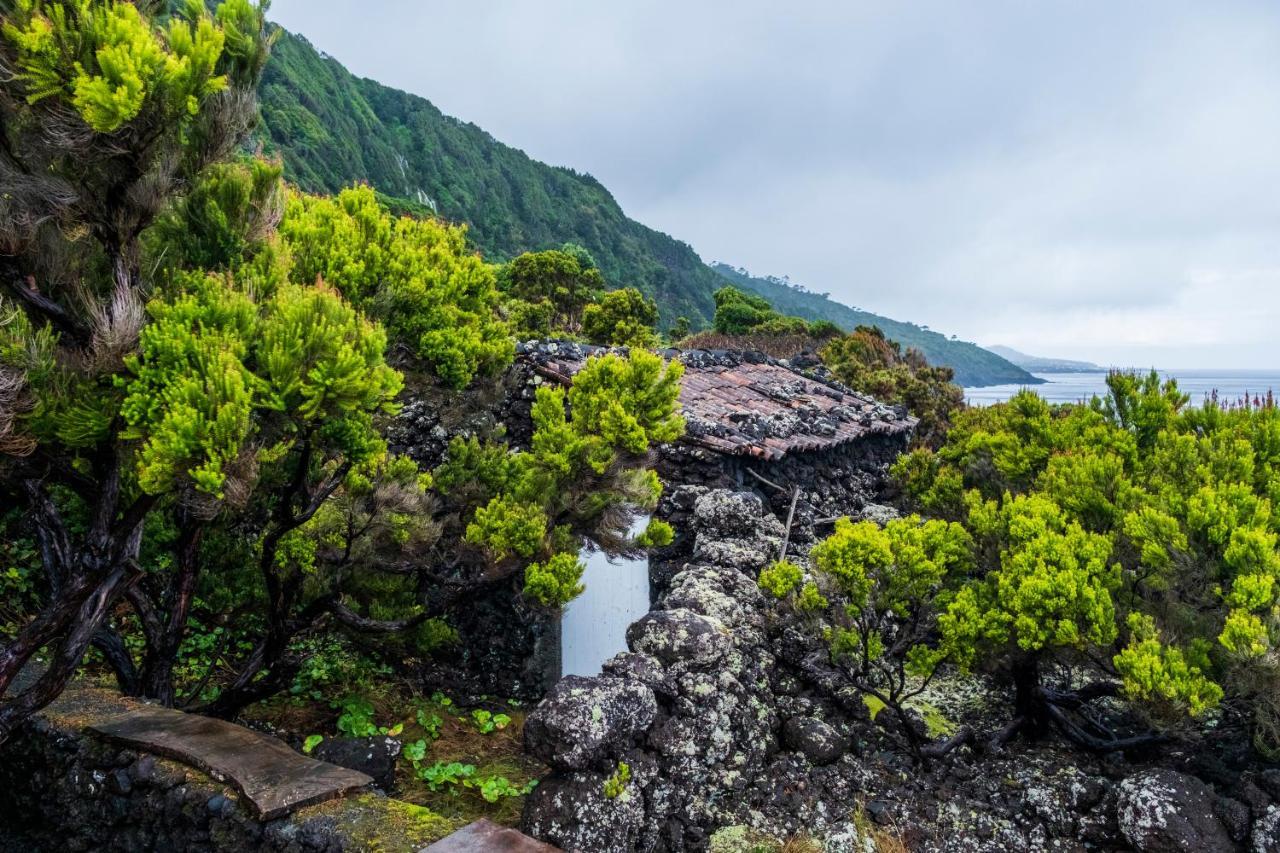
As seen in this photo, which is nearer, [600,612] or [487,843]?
[487,843]

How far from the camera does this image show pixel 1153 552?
224 inches

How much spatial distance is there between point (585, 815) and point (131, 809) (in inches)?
114

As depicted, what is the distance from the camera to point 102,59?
3.17 meters

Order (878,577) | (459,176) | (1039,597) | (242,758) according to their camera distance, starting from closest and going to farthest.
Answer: (242,758), (1039,597), (878,577), (459,176)

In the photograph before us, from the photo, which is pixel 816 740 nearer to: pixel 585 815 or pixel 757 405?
pixel 585 815

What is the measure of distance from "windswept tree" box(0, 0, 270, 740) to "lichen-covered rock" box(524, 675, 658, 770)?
274 cm

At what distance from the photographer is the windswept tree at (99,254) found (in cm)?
329

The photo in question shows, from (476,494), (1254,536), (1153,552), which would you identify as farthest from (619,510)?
(1254,536)

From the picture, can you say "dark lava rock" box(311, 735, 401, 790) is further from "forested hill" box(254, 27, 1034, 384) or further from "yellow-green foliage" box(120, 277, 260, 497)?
"forested hill" box(254, 27, 1034, 384)

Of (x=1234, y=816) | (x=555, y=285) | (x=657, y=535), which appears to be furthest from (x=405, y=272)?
(x=555, y=285)

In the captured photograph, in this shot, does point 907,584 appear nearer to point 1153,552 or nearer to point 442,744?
point 1153,552

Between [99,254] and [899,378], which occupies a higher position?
[899,378]

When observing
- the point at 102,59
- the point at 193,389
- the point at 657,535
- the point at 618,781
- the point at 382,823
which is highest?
the point at 102,59

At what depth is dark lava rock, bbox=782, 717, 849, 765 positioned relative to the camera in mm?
6020
